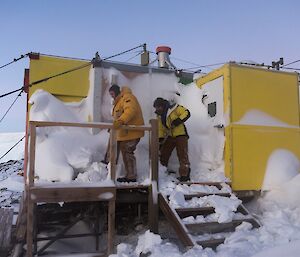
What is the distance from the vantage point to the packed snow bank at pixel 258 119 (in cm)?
761

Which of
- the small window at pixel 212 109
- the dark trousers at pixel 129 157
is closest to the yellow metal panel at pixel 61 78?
the dark trousers at pixel 129 157

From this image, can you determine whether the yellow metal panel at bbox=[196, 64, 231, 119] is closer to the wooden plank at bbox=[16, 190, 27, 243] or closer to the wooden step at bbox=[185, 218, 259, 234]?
the wooden step at bbox=[185, 218, 259, 234]

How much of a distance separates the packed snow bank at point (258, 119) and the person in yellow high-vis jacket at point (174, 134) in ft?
3.80

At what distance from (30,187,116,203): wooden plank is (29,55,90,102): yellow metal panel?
252 cm

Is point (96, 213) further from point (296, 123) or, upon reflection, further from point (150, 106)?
point (296, 123)

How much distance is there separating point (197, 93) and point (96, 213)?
3.69 m

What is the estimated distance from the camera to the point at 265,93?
7.91 m

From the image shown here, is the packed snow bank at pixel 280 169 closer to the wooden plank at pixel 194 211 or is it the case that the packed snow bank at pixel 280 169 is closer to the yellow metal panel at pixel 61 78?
the wooden plank at pixel 194 211

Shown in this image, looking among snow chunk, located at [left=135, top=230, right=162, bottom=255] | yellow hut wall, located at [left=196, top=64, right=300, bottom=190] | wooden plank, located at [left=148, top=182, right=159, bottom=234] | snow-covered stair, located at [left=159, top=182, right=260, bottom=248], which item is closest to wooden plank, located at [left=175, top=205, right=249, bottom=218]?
snow-covered stair, located at [left=159, top=182, right=260, bottom=248]

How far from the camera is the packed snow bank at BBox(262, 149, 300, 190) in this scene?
760cm

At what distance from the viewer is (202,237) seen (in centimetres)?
554

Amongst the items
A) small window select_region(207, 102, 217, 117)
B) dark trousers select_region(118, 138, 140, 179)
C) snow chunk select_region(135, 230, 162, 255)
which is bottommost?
snow chunk select_region(135, 230, 162, 255)

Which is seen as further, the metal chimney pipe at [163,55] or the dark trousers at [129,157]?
the metal chimney pipe at [163,55]

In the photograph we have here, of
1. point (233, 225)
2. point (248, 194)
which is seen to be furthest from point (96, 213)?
point (248, 194)
